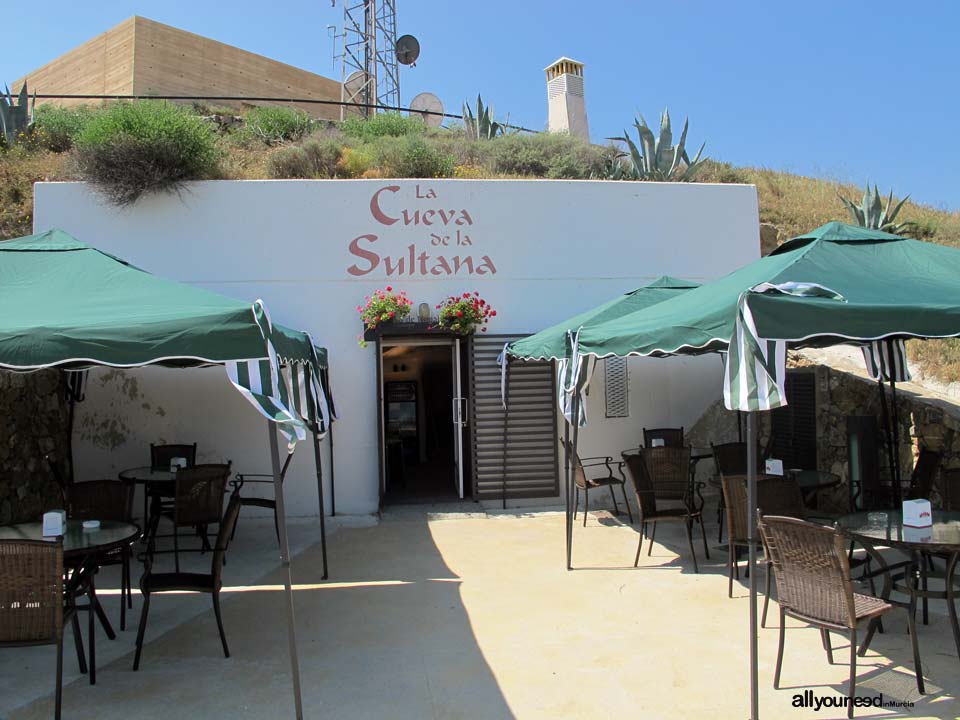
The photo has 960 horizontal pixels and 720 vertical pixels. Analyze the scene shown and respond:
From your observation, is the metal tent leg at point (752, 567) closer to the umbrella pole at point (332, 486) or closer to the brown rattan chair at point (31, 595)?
the brown rattan chair at point (31, 595)

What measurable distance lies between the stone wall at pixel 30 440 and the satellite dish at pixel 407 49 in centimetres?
1541

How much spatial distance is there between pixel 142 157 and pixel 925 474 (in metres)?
9.05

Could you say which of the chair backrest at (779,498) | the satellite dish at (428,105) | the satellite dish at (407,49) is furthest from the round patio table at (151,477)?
the satellite dish at (407,49)

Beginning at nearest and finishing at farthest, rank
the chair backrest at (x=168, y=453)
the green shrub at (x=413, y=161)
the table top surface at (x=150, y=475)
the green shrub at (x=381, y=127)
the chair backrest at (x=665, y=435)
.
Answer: the table top surface at (x=150, y=475) → the chair backrest at (x=168, y=453) → the chair backrest at (x=665, y=435) → the green shrub at (x=413, y=161) → the green shrub at (x=381, y=127)

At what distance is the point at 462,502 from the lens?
940 centimetres

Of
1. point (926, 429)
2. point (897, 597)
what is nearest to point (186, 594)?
point (897, 597)

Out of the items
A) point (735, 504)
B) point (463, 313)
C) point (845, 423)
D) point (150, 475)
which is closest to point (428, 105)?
point (463, 313)

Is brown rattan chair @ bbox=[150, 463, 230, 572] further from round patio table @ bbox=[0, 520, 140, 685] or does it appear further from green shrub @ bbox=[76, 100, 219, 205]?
green shrub @ bbox=[76, 100, 219, 205]

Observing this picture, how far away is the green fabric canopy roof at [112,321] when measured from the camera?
371cm

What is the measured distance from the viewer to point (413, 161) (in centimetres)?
1112

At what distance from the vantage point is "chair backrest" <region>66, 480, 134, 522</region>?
5727 millimetres

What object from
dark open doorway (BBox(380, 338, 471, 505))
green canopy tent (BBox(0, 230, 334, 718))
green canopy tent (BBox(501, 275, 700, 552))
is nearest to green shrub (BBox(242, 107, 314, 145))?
dark open doorway (BBox(380, 338, 471, 505))

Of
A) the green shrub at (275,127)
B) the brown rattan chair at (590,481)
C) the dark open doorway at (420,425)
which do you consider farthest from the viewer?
the green shrub at (275,127)

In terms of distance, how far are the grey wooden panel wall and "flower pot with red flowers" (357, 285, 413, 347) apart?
102cm
